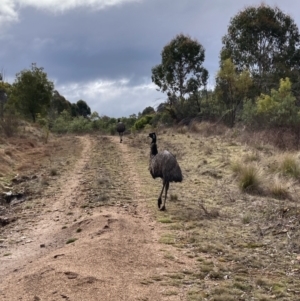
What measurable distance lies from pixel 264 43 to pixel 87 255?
3759 centimetres

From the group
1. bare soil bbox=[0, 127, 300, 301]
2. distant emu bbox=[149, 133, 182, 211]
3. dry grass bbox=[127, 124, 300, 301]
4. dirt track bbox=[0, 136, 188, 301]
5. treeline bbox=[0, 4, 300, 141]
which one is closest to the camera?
dirt track bbox=[0, 136, 188, 301]

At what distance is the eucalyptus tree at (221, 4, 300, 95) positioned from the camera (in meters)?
39.9

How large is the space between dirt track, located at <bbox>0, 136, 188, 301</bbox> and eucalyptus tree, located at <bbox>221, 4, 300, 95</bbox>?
102 ft

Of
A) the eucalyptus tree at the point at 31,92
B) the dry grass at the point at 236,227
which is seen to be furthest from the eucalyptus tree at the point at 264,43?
the dry grass at the point at 236,227

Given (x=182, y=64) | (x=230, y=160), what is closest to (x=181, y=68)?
(x=182, y=64)

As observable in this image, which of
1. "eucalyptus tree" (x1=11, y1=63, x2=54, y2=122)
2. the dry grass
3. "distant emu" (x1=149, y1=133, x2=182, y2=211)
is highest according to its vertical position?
"eucalyptus tree" (x1=11, y1=63, x2=54, y2=122)

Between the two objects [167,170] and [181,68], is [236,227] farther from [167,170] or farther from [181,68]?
[181,68]

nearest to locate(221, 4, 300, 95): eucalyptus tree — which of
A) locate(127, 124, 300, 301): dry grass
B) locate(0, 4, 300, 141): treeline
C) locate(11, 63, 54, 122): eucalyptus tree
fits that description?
locate(0, 4, 300, 141): treeline

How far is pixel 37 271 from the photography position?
616 centimetres

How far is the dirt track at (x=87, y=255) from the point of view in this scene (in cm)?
545

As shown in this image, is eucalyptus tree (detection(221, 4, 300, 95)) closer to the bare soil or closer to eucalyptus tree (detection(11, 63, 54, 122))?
eucalyptus tree (detection(11, 63, 54, 122))

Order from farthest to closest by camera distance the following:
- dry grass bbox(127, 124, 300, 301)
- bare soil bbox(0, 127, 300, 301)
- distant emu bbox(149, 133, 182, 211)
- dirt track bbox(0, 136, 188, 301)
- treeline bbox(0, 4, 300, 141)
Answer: treeline bbox(0, 4, 300, 141), distant emu bbox(149, 133, 182, 211), dry grass bbox(127, 124, 300, 301), bare soil bbox(0, 127, 300, 301), dirt track bbox(0, 136, 188, 301)

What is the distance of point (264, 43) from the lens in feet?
134

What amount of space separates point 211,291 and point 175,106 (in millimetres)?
37966
